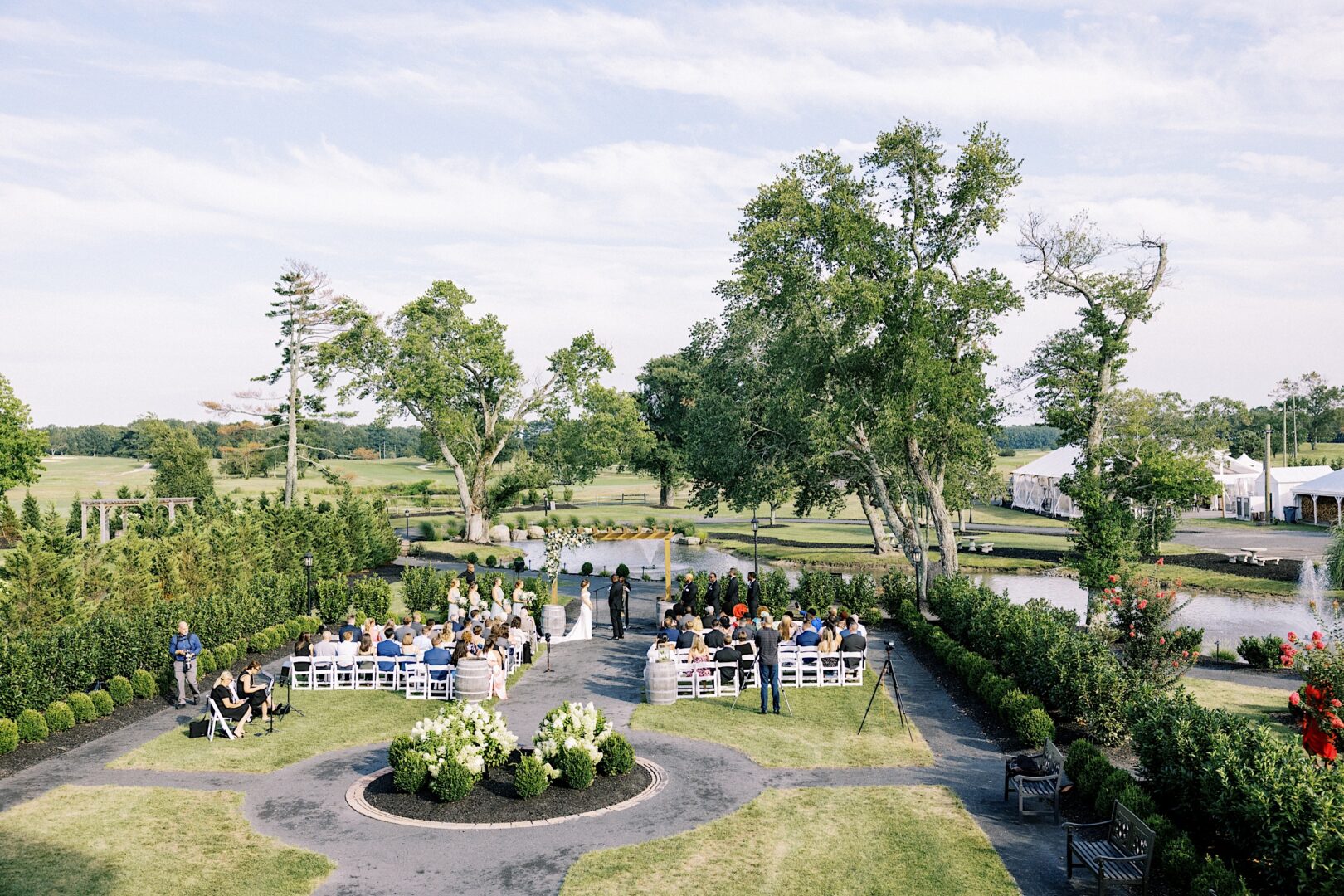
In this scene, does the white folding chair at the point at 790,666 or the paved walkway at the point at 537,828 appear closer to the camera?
the paved walkway at the point at 537,828

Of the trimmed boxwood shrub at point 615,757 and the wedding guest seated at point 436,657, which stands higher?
the wedding guest seated at point 436,657

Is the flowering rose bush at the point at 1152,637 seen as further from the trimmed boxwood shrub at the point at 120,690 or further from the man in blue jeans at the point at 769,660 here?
the trimmed boxwood shrub at the point at 120,690

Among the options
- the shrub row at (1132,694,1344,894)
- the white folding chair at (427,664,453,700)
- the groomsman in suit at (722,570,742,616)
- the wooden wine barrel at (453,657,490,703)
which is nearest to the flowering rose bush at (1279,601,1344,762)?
the shrub row at (1132,694,1344,894)

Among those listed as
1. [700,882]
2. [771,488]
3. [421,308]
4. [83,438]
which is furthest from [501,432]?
[83,438]

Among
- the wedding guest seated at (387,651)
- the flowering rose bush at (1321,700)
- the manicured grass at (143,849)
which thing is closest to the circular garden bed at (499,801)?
the manicured grass at (143,849)

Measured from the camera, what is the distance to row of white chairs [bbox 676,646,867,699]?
19.3m

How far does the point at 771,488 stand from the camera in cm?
3578

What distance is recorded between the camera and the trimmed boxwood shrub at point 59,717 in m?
16.3

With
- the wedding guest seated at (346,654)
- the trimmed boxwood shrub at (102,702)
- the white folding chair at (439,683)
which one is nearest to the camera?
the trimmed boxwood shrub at (102,702)

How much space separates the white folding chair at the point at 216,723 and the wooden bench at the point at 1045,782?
1243cm

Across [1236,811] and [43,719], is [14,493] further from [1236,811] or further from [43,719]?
[1236,811]

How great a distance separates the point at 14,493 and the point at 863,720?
86.2m

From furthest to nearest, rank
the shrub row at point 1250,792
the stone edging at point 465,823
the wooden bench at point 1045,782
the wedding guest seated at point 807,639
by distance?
the wedding guest seated at point 807,639 → the wooden bench at point 1045,782 → the stone edging at point 465,823 → the shrub row at point 1250,792

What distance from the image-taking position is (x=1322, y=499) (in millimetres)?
61906
